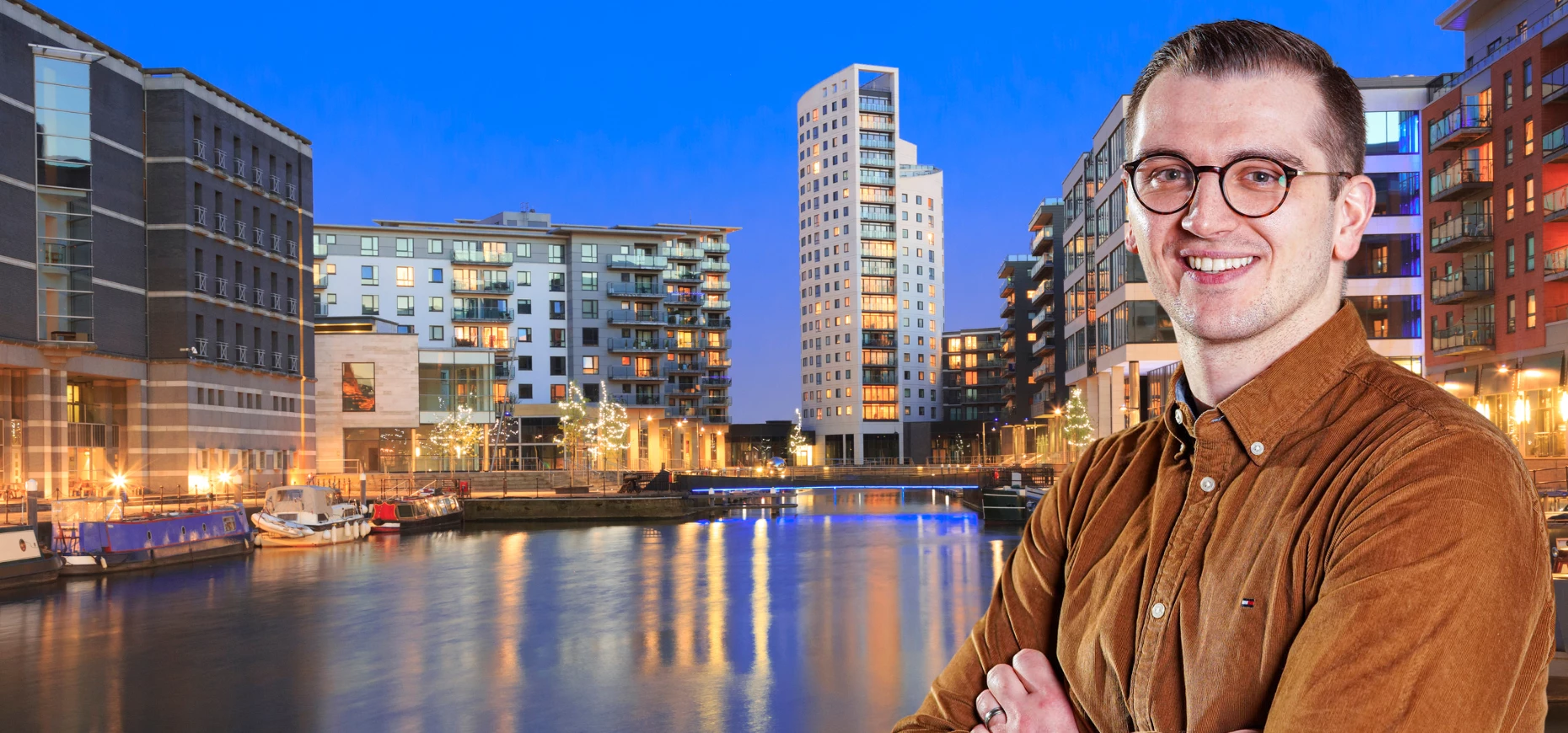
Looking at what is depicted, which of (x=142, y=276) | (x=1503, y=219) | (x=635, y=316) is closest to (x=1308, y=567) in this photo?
(x=1503, y=219)

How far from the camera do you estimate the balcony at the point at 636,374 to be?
104000 millimetres

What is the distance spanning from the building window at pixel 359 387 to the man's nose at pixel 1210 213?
8297 centimetres

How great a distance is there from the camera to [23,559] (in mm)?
34219

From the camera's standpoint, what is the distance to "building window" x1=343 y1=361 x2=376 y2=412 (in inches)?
A: 3172

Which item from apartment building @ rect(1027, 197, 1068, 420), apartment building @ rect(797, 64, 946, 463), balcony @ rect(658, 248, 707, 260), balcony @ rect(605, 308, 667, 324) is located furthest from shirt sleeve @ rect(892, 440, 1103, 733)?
apartment building @ rect(797, 64, 946, 463)

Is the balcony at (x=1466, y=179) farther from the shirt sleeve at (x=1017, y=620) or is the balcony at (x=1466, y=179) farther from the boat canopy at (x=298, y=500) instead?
the shirt sleeve at (x=1017, y=620)

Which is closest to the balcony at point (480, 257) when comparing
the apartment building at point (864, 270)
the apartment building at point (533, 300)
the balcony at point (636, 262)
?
the apartment building at point (533, 300)

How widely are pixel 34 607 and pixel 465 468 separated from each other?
173 feet

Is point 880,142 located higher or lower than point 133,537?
higher

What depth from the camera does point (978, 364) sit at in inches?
6225

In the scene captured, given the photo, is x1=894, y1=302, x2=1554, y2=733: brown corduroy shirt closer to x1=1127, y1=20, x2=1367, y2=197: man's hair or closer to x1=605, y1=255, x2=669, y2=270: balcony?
x1=1127, y1=20, x2=1367, y2=197: man's hair

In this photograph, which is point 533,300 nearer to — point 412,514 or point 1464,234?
point 412,514

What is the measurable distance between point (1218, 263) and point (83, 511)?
45921 mm

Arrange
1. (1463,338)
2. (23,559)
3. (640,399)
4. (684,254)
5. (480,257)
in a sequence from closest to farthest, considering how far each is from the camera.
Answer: (23,559)
(1463,338)
(480,257)
(640,399)
(684,254)
